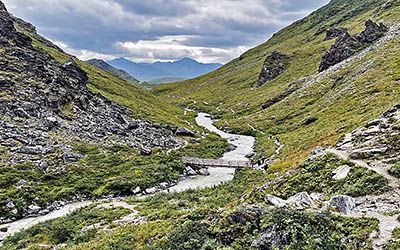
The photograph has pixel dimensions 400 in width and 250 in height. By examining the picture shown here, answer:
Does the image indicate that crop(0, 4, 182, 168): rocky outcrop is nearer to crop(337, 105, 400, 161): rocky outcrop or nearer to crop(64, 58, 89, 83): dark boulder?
crop(64, 58, 89, 83): dark boulder

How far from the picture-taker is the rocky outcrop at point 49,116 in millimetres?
57156

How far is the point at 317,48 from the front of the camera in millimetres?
192125

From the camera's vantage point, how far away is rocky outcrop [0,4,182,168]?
57.2m

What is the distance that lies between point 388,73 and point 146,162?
55.7m

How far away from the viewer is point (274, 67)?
615 feet

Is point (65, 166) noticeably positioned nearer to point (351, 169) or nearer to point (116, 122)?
point (116, 122)

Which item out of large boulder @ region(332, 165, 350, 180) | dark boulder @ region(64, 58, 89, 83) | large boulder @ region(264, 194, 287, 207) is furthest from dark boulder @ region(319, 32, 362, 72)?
large boulder @ region(264, 194, 287, 207)

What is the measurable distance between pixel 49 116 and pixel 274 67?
451 feet

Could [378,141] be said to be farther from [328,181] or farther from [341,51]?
[341,51]

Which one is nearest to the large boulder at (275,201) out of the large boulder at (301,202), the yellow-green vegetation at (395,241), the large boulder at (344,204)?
the large boulder at (301,202)

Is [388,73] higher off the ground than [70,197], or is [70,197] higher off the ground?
[388,73]

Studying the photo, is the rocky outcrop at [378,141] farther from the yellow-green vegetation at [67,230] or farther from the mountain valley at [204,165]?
the yellow-green vegetation at [67,230]

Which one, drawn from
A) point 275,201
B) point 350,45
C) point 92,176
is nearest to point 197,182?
point 92,176

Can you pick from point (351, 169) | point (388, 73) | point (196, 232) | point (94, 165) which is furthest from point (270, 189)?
point (388, 73)
